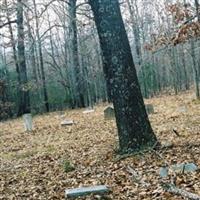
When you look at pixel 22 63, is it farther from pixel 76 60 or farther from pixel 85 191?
pixel 85 191

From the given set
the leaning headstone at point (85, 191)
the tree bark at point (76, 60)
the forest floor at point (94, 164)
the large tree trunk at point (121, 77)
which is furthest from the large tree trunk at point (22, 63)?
the leaning headstone at point (85, 191)

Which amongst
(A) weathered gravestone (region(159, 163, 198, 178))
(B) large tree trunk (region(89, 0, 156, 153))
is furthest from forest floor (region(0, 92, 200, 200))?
(B) large tree trunk (region(89, 0, 156, 153))

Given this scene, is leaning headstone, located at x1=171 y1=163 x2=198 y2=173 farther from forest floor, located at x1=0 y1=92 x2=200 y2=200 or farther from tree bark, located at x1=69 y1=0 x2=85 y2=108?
tree bark, located at x1=69 y1=0 x2=85 y2=108

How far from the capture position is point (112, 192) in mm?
6926

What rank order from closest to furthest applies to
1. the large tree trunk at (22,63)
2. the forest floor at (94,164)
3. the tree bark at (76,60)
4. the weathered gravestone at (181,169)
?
the forest floor at (94,164), the weathered gravestone at (181,169), the large tree trunk at (22,63), the tree bark at (76,60)

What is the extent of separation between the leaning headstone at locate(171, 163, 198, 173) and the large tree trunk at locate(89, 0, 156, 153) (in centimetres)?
191

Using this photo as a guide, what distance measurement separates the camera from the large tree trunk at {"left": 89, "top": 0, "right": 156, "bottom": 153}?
9195 millimetres

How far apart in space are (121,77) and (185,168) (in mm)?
2577

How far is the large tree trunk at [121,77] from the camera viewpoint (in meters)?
9.20

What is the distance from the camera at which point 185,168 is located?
7375 millimetres

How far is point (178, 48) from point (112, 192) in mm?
40157

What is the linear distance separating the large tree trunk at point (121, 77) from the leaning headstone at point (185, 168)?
191 cm

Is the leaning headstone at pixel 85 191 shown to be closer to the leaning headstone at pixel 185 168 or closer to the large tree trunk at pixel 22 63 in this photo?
the leaning headstone at pixel 185 168

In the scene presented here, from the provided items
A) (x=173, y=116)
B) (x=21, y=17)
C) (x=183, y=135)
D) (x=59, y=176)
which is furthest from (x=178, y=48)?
(x=59, y=176)
